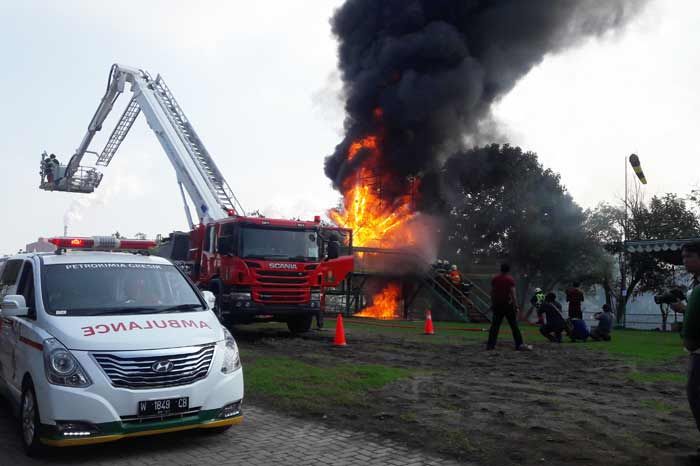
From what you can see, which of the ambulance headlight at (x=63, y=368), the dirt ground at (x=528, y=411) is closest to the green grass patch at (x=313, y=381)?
the dirt ground at (x=528, y=411)

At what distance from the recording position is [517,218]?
30.2 meters

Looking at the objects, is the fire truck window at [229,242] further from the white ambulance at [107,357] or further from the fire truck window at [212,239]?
the white ambulance at [107,357]

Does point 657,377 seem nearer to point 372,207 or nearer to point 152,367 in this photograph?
point 152,367

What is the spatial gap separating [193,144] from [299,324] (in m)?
12.5

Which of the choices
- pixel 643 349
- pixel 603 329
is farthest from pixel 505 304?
pixel 603 329

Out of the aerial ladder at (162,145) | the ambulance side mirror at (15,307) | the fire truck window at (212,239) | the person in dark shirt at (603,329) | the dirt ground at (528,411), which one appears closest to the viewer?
the dirt ground at (528,411)

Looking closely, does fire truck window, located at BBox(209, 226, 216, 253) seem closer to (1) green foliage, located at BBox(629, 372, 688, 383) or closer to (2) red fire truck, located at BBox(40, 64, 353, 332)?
(2) red fire truck, located at BBox(40, 64, 353, 332)

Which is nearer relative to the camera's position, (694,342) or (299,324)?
(694,342)

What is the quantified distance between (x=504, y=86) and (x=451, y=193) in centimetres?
569

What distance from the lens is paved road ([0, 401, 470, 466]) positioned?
201 inches

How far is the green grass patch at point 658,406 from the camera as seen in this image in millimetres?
6723

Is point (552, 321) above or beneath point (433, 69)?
beneath

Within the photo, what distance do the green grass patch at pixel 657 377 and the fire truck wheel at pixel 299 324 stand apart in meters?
7.81

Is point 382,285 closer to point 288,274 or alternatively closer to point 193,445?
point 288,274
